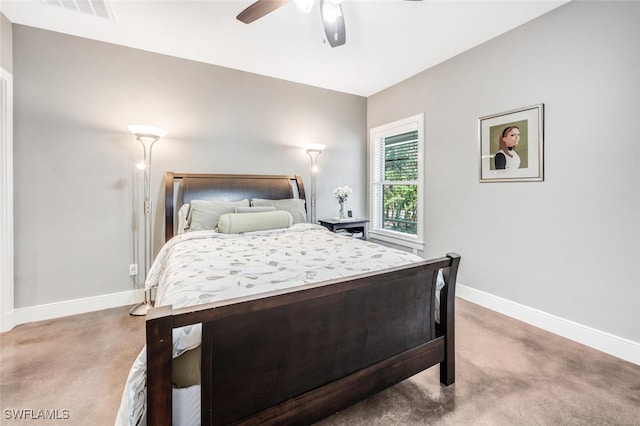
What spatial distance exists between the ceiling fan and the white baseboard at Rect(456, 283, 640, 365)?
2.80 meters

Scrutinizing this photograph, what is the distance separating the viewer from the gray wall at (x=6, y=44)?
7.63 ft

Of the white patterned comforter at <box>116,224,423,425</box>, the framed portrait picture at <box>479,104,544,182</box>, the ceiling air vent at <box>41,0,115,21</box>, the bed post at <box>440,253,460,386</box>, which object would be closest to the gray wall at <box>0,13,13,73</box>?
the ceiling air vent at <box>41,0,115,21</box>

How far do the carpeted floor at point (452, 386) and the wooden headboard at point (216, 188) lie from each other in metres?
1.27

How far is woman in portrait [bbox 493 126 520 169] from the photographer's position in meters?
2.59

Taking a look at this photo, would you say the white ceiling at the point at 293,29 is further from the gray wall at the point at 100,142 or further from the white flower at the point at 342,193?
the white flower at the point at 342,193

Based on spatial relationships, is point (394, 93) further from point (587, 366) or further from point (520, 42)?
point (587, 366)

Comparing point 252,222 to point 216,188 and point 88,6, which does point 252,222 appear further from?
point 88,6

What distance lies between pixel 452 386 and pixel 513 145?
85.2 inches

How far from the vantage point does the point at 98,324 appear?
2.51 m

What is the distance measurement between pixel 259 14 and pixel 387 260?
1779mm

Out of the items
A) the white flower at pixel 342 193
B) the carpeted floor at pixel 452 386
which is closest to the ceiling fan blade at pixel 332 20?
the white flower at pixel 342 193

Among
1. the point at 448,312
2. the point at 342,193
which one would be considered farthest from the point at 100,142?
the point at 448,312

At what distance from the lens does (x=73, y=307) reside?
8.91 ft

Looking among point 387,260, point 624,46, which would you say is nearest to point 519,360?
point 387,260
